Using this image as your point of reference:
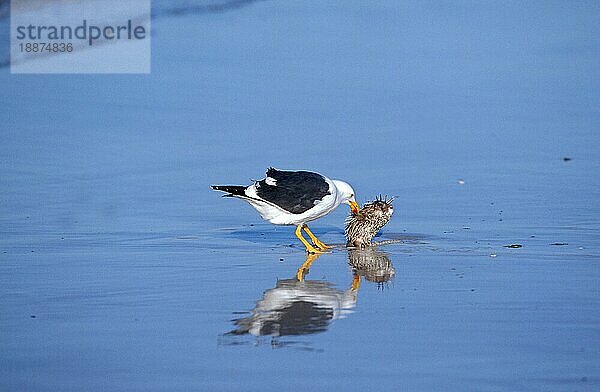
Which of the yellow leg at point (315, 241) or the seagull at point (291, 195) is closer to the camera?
the seagull at point (291, 195)

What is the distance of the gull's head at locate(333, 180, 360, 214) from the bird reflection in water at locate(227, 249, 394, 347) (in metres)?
0.85

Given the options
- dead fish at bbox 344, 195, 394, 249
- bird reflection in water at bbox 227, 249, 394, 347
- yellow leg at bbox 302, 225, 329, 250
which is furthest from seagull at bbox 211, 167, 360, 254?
bird reflection in water at bbox 227, 249, 394, 347

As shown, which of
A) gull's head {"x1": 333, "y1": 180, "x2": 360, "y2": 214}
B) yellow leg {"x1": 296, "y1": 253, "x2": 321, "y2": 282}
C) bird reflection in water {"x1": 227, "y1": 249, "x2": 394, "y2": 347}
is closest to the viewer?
bird reflection in water {"x1": 227, "y1": 249, "x2": 394, "y2": 347}

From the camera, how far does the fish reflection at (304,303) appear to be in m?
6.41

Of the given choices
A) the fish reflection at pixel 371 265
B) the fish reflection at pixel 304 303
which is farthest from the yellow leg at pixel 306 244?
the fish reflection at pixel 304 303

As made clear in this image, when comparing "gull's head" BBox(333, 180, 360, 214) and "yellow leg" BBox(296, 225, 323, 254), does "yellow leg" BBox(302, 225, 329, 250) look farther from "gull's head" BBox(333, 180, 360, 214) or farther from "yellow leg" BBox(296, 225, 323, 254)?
"gull's head" BBox(333, 180, 360, 214)

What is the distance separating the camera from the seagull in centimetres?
889

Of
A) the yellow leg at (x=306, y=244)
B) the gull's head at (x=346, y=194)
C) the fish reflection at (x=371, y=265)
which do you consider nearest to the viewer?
the fish reflection at (x=371, y=265)

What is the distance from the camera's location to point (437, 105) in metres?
14.5

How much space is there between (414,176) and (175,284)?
430 centimetres

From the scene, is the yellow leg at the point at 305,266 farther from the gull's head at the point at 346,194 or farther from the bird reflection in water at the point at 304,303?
the gull's head at the point at 346,194

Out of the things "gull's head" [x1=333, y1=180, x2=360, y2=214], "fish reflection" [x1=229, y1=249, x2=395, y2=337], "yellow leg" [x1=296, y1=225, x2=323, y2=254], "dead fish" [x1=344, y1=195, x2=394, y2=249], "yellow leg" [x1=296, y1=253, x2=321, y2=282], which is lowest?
"fish reflection" [x1=229, y1=249, x2=395, y2=337]

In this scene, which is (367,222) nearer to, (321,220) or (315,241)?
(315,241)

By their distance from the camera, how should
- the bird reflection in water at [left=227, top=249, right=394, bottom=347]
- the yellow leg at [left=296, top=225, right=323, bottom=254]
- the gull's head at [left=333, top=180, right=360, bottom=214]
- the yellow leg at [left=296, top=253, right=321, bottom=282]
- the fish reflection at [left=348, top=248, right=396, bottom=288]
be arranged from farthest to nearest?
the gull's head at [left=333, top=180, right=360, bottom=214]
the yellow leg at [left=296, top=225, right=323, bottom=254]
the yellow leg at [left=296, top=253, right=321, bottom=282]
the fish reflection at [left=348, top=248, right=396, bottom=288]
the bird reflection in water at [left=227, top=249, right=394, bottom=347]
